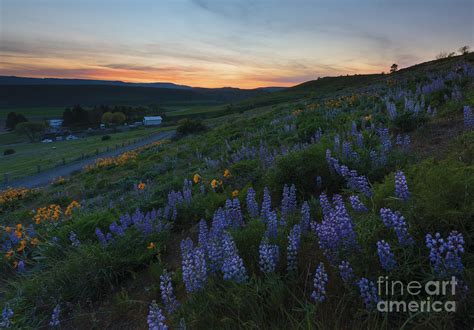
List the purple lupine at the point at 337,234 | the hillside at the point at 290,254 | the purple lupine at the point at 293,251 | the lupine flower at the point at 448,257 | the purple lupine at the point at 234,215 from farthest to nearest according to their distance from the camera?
the purple lupine at the point at 234,215, the purple lupine at the point at 293,251, the purple lupine at the point at 337,234, the hillside at the point at 290,254, the lupine flower at the point at 448,257

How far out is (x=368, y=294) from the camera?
6.67 feet

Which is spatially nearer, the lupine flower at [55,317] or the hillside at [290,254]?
the hillside at [290,254]

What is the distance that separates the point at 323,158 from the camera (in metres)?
5.00

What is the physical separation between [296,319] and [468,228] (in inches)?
55.1

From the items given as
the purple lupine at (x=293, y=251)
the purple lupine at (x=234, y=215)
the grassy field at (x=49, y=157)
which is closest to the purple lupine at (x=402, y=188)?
the purple lupine at (x=293, y=251)

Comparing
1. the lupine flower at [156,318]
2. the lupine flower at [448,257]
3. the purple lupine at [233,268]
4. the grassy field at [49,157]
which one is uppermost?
the lupine flower at [448,257]

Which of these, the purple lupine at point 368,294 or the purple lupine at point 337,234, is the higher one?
the purple lupine at point 337,234

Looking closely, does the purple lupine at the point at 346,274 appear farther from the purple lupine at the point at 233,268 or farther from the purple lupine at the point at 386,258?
the purple lupine at the point at 233,268

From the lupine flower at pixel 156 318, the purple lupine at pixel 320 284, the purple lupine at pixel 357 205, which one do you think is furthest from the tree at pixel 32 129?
the purple lupine at pixel 320 284

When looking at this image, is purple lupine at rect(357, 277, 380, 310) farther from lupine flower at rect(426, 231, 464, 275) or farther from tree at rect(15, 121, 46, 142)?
tree at rect(15, 121, 46, 142)

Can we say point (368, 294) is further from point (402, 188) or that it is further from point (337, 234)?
point (402, 188)

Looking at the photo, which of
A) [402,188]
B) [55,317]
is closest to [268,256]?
[402,188]

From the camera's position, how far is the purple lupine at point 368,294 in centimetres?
205

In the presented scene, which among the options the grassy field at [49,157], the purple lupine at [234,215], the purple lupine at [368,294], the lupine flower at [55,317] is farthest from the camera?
the grassy field at [49,157]
